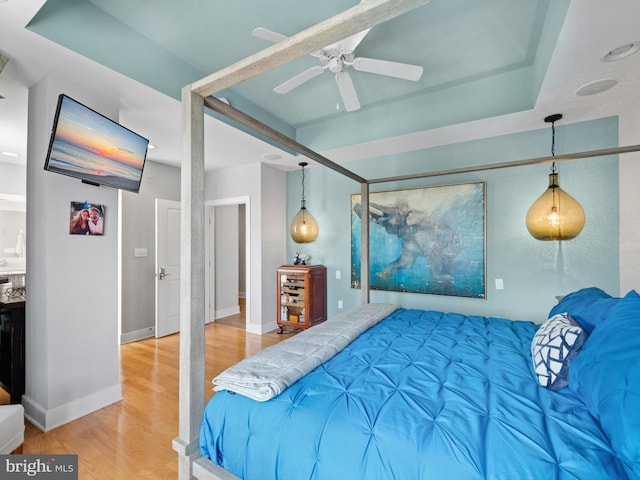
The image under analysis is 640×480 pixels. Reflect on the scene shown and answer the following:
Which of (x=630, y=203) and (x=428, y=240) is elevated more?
(x=630, y=203)

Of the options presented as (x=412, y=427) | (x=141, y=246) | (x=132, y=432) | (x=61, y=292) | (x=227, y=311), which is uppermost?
(x=141, y=246)

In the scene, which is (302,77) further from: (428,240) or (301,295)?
(301,295)

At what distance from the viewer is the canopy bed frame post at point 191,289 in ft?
4.29

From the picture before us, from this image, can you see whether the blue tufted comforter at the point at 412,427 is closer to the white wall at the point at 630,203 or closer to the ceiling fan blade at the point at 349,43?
the white wall at the point at 630,203

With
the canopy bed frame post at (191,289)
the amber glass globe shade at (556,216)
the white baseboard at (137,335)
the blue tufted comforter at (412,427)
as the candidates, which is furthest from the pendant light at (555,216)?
the white baseboard at (137,335)

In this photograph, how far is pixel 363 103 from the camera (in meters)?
3.46

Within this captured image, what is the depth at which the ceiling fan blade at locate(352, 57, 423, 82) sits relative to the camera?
210cm

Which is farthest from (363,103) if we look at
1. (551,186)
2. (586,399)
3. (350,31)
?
(586,399)

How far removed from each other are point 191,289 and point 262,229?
3175 mm

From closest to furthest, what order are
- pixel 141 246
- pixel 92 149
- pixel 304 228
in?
pixel 92 149 < pixel 304 228 < pixel 141 246

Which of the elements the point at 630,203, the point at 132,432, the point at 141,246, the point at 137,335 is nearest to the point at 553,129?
the point at 630,203

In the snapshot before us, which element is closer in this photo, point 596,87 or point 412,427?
point 412,427

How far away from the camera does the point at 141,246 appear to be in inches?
164

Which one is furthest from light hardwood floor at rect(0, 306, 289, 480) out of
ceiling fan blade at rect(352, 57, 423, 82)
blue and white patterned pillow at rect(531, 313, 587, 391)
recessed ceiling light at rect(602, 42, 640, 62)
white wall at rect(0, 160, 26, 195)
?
recessed ceiling light at rect(602, 42, 640, 62)
